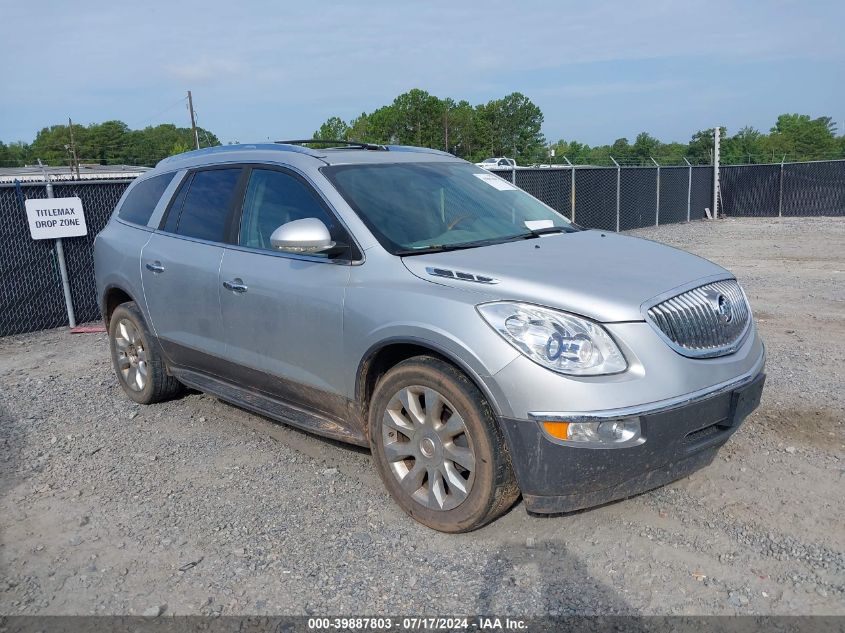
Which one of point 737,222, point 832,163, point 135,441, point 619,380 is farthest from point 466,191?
point 832,163

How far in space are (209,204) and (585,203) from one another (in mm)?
13615

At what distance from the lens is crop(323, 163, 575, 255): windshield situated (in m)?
4.09

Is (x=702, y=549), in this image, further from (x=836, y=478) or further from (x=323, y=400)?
(x=323, y=400)

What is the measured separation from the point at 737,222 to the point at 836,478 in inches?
832

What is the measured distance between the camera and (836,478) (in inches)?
162

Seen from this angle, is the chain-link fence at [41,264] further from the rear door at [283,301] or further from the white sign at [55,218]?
the rear door at [283,301]

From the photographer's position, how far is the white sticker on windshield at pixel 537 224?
4.55 m

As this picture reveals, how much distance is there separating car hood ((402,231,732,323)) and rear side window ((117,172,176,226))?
8.71 ft

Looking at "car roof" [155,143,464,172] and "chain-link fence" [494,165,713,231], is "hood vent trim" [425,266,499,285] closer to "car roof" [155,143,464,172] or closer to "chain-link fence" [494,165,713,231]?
"car roof" [155,143,464,172]

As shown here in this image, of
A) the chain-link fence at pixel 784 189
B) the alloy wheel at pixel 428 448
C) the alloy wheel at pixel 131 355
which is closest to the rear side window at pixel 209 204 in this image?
the alloy wheel at pixel 131 355

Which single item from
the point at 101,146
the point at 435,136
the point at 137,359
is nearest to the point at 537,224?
the point at 137,359

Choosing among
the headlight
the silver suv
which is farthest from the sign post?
the headlight

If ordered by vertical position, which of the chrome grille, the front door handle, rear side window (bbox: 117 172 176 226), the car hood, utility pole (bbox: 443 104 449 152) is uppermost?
utility pole (bbox: 443 104 449 152)

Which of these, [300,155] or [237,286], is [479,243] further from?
[237,286]
